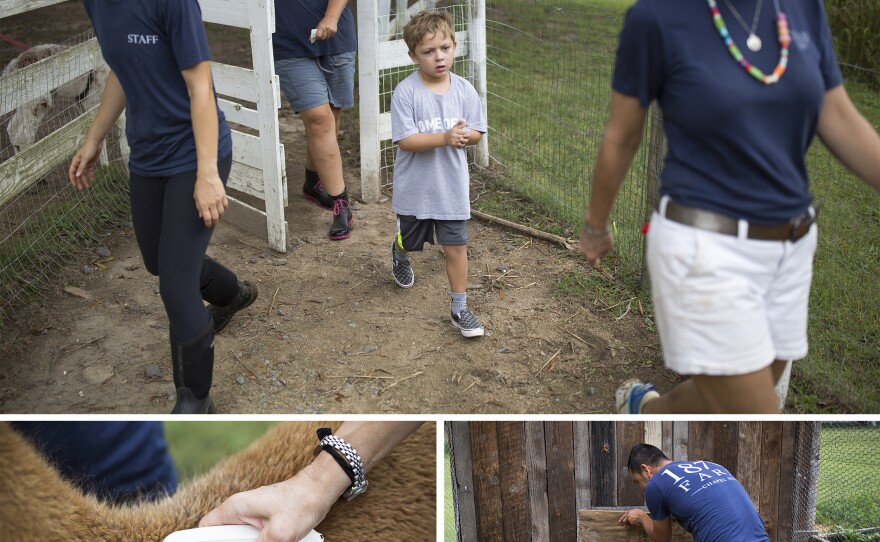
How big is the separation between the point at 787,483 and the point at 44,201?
3.72m

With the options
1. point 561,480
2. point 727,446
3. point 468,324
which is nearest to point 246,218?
point 468,324

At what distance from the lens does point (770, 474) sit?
11.6ft

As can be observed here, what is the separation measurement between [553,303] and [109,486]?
2.68 meters

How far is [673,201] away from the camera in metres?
2.14

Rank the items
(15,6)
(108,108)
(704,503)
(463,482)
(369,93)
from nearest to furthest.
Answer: (704,503)
(108,108)
(463,482)
(15,6)
(369,93)

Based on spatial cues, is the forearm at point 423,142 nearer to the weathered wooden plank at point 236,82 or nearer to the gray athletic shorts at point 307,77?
the weathered wooden plank at point 236,82

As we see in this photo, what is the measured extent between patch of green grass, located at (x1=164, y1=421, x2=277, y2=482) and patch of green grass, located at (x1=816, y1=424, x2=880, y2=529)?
2.36 m

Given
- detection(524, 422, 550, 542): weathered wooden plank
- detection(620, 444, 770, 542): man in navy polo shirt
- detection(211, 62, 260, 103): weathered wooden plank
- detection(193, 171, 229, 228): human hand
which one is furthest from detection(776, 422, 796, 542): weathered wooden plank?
detection(211, 62, 260, 103): weathered wooden plank

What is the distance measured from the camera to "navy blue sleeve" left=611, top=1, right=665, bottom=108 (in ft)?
6.66

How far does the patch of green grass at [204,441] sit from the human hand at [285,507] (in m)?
0.13

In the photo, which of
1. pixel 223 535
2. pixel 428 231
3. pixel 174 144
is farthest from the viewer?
pixel 428 231

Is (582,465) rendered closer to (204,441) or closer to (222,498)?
(204,441)

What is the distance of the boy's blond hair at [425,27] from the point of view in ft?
12.0

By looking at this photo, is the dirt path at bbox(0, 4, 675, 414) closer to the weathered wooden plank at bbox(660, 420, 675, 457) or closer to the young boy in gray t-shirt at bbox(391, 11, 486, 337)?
the weathered wooden plank at bbox(660, 420, 675, 457)
